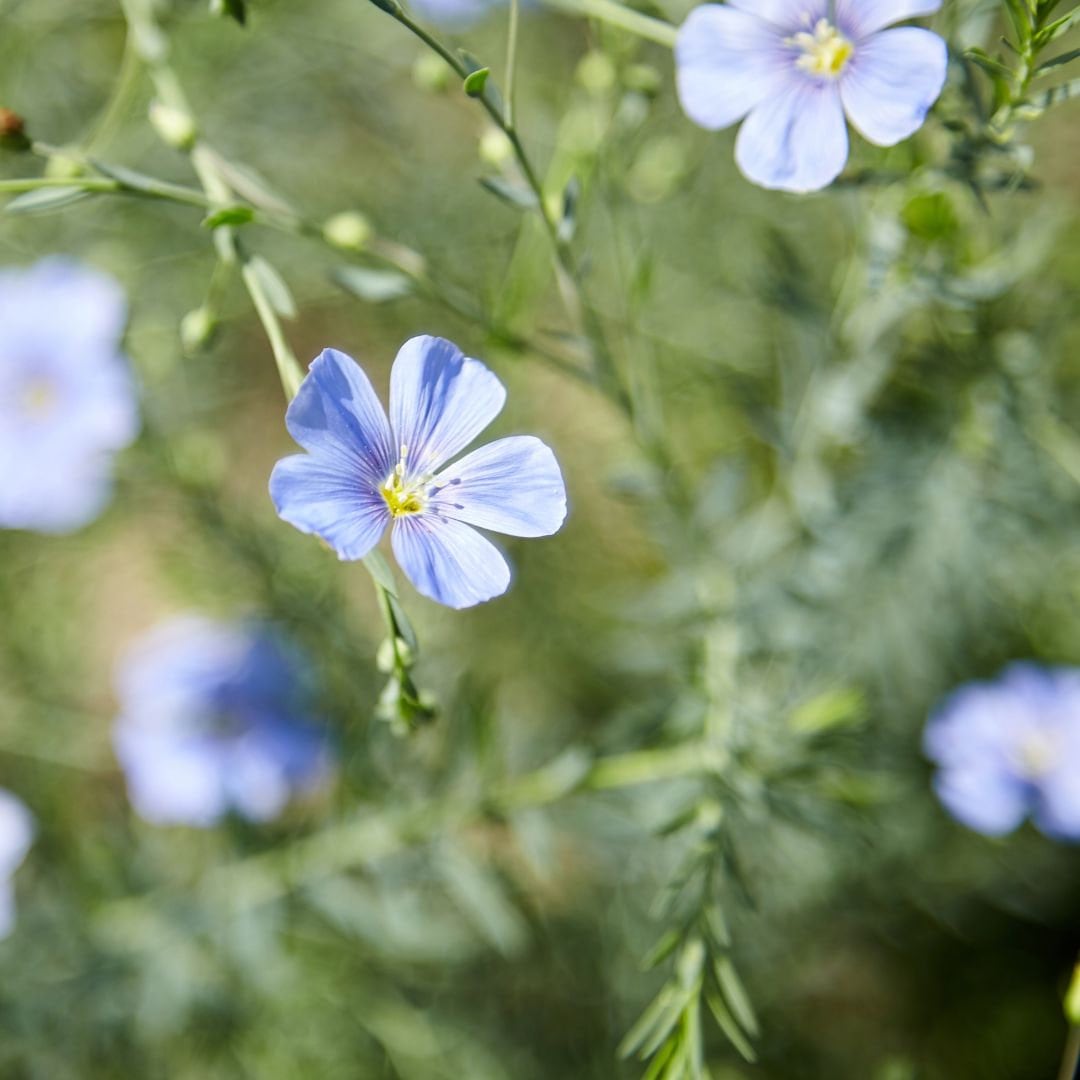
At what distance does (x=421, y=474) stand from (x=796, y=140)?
70 centimetres

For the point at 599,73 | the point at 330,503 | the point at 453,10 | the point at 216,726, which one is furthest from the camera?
the point at 453,10

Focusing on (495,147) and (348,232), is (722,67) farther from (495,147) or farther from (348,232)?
(348,232)

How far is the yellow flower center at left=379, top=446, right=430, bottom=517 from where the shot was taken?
1.55m

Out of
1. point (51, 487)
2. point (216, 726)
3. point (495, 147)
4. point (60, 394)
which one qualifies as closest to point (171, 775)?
point (216, 726)

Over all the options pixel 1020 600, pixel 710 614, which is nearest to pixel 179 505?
pixel 710 614

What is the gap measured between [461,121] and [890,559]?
236cm

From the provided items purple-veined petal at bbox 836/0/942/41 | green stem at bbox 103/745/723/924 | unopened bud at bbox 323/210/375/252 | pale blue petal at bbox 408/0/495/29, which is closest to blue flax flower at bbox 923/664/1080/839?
green stem at bbox 103/745/723/924

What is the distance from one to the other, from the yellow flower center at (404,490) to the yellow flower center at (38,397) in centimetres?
154

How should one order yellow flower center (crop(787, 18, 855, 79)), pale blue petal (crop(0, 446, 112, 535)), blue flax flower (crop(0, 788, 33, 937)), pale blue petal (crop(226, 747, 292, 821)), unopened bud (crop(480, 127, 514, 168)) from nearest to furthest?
yellow flower center (crop(787, 18, 855, 79)) < unopened bud (crop(480, 127, 514, 168)) < blue flax flower (crop(0, 788, 33, 937)) < pale blue petal (crop(0, 446, 112, 535)) < pale blue petal (crop(226, 747, 292, 821))

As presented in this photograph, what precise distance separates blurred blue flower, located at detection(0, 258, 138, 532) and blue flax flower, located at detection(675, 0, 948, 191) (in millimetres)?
1570

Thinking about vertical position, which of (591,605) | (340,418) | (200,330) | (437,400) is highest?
(591,605)

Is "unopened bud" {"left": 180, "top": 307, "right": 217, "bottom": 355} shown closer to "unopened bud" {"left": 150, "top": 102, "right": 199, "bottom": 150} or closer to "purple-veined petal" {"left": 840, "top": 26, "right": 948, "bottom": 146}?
"unopened bud" {"left": 150, "top": 102, "right": 199, "bottom": 150}

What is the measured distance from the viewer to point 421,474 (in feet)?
5.30

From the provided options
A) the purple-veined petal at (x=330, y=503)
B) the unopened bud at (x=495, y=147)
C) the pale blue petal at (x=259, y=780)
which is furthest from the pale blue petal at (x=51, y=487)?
the purple-veined petal at (x=330, y=503)
